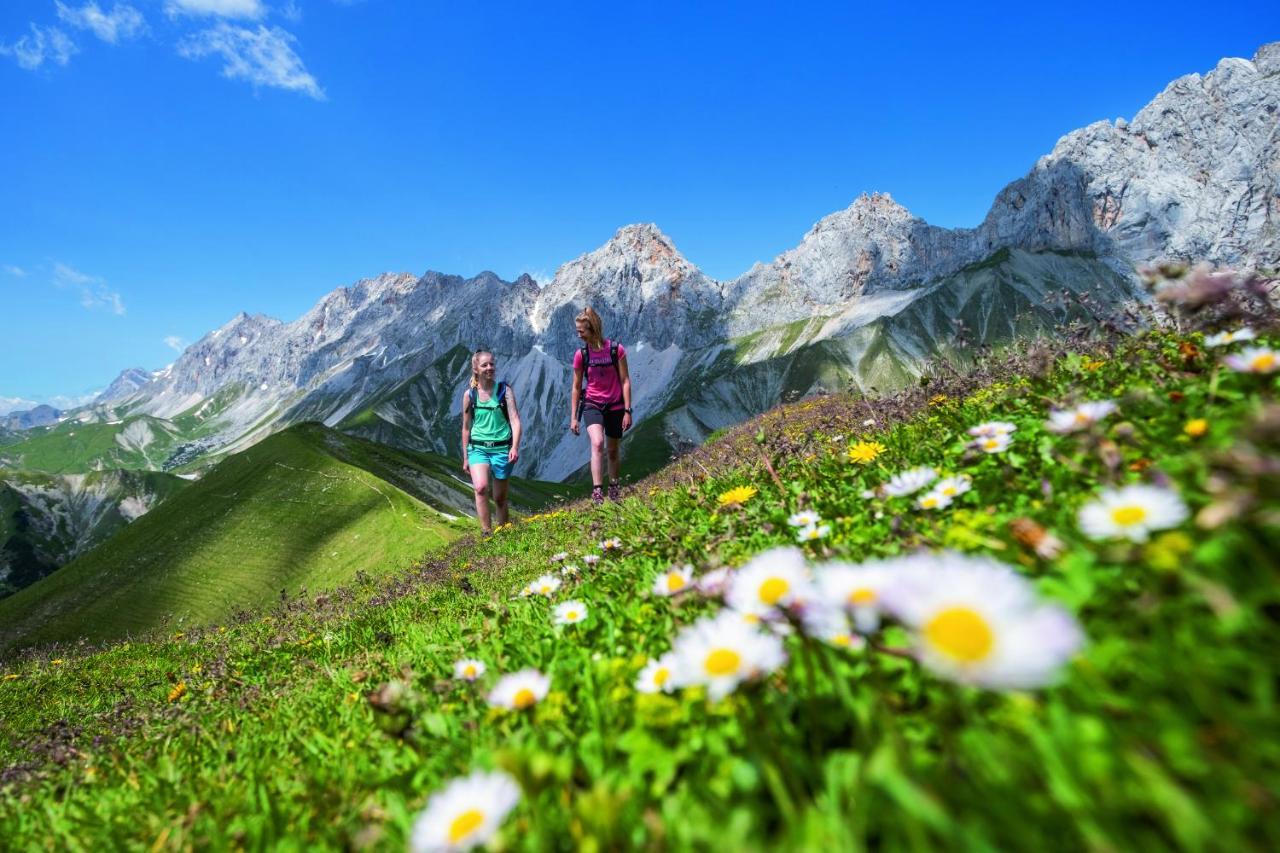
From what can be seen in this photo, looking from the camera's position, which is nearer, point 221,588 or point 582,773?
point 582,773

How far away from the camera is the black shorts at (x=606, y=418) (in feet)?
38.4

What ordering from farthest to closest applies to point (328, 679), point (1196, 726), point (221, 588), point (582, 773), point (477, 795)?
1. point (221, 588)
2. point (328, 679)
3. point (582, 773)
4. point (477, 795)
5. point (1196, 726)

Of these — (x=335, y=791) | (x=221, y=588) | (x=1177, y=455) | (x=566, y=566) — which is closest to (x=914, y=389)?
(x=566, y=566)

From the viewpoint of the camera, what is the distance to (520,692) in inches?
82.1

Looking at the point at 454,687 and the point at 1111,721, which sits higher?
the point at 454,687

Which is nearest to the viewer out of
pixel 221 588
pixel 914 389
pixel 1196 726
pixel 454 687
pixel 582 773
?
pixel 1196 726

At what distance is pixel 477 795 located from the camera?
143 centimetres

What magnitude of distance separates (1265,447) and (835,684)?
97 cm

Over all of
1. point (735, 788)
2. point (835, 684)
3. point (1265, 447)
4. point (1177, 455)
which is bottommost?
point (735, 788)

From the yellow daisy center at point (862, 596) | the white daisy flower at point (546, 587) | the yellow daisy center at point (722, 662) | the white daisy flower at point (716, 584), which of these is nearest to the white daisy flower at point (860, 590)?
the yellow daisy center at point (862, 596)

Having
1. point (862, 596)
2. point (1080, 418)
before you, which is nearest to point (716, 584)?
point (862, 596)

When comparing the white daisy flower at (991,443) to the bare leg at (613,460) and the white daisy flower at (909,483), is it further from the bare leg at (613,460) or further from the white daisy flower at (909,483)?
the bare leg at (613,460)

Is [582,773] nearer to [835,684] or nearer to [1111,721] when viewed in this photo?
[835,684]

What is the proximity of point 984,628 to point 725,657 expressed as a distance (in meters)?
0.70
